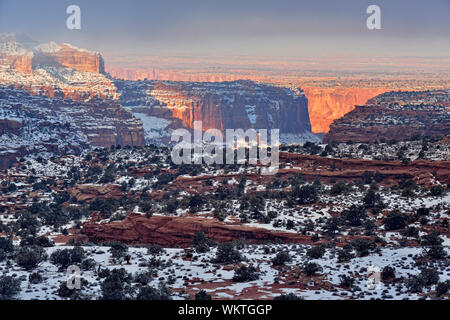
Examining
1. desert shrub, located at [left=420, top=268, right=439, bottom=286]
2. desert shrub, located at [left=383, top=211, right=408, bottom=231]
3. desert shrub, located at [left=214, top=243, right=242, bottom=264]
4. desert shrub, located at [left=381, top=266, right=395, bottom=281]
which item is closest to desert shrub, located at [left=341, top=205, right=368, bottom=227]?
desert shrub, located at [left=383, top=211, right=408, bottom=231]

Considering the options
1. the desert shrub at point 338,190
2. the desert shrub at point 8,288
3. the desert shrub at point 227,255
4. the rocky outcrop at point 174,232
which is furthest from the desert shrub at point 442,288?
the desert shrub at point 338,190

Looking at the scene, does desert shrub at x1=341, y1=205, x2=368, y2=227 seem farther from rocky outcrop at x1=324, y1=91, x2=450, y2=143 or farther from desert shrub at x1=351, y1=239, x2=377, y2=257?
rocky outcrop at x1=324, y1=91, x2=450, y2=143

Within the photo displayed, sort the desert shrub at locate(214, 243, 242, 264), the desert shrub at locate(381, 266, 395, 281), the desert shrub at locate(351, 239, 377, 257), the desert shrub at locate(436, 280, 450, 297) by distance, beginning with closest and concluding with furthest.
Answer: the desert shrub at locate(436, 280, 450, 297) < the desert shrub at locate(381, 266, 395, 281) < the desert shrub at locate(351, 239, 377, 257) < the desert shrub at locate(214, 243, 242, 264)

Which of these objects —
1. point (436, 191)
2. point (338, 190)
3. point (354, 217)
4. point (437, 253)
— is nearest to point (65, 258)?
point (437, 253)

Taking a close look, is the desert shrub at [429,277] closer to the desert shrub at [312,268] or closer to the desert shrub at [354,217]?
the desert shrub at [312,268]

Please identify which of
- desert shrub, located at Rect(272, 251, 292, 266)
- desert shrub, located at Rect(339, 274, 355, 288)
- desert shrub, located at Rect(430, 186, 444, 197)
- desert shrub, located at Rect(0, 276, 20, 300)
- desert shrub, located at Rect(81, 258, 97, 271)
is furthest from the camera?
desert shrub, located at Rect(430, 186, 444, 197)

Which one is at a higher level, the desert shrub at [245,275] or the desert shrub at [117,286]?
the desert shrub at [117,286]

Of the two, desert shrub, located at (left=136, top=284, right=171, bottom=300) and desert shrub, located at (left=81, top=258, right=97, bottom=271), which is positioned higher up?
desert shrub, located at (left=136, top=284, right=171, bottom=300)

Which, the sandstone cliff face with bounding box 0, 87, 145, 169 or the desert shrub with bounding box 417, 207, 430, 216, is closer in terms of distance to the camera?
the desert shrub with bounding box 417, 207, 430, 216
